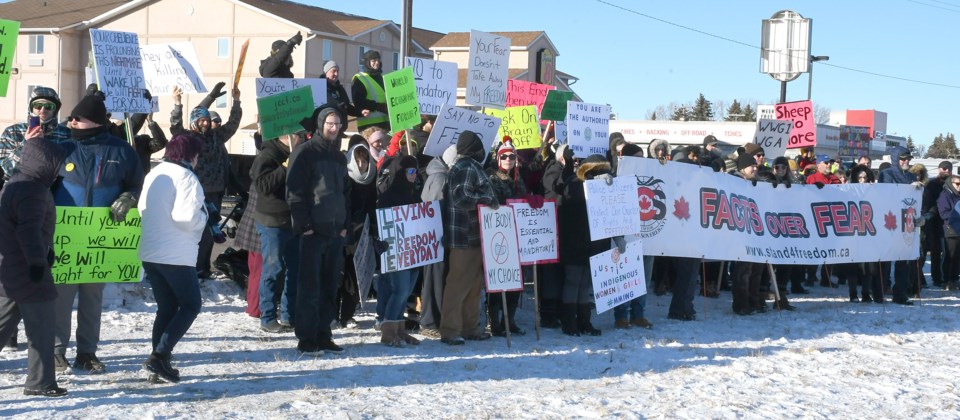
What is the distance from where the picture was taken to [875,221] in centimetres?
1390

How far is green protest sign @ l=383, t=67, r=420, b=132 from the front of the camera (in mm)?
11000

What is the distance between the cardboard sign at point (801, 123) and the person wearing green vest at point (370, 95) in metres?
7.58

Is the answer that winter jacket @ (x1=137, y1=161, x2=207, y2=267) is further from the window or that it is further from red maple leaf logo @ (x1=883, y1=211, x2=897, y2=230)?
the window

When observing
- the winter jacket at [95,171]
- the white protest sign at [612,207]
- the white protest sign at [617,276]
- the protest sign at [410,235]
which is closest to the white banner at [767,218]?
the white protest sign at [612,207]

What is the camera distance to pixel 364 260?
954 centimetres

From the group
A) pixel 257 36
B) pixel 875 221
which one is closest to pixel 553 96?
pixel 875 221

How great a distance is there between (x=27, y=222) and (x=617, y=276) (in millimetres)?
5947

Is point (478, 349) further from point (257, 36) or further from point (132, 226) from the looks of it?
point (257, 36)

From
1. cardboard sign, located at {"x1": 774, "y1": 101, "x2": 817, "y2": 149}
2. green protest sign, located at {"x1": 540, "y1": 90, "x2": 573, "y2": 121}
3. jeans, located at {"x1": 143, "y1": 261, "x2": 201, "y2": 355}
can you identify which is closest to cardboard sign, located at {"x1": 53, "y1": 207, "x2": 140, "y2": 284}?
jeans, located at {"x1": 143, "y1": 261, "x2": 201, "y2": 355}

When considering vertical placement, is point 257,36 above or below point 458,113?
above

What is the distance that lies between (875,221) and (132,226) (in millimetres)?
10134

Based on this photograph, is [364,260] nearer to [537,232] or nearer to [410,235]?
[410,235]

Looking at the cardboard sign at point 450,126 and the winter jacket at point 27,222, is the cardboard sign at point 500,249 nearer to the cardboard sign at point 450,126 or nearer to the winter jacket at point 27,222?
the cardboard sign at point 450,126

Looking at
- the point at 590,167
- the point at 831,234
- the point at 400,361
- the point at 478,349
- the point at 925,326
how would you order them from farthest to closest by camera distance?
the point at 831,234 → the point at 925,326 → the point at 590,167 → the point at 478,349 → the point at 400,361
